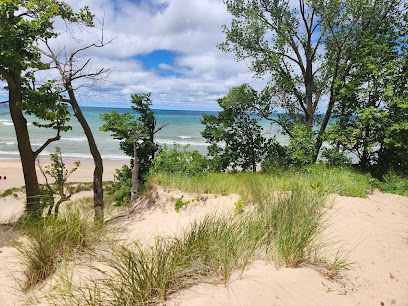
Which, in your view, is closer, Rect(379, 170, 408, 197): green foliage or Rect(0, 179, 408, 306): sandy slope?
Rect(0, 179, 408, 306): sandy slope

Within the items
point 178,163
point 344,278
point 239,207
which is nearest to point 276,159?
point 178,163

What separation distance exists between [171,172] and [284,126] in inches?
283

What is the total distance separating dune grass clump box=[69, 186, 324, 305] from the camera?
9.07 feet

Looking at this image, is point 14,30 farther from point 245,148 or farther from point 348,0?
point 348,0

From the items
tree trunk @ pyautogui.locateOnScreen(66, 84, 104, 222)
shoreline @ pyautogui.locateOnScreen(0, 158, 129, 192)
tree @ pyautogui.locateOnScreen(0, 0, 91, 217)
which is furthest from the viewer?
shoreline @ pyautogui.locateOnScreen(0, 158, 129, 192)

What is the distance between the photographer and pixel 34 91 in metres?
8.21

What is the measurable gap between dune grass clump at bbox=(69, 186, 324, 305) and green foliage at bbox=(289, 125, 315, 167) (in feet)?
23.1

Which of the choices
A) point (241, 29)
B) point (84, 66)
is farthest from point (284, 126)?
point (84, 66)

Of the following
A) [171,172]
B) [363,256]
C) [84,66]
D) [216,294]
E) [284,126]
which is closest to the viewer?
[216,294]

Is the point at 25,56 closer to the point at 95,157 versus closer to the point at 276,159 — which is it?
the point at 95,157

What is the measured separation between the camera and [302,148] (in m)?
11.6

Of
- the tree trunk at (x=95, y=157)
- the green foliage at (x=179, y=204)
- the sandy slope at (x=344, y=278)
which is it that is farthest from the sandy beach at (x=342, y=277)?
the green foliage at (x=179, y=204)

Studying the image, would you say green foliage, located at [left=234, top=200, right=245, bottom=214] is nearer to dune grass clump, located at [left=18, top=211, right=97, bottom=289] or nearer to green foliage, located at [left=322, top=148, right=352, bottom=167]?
dune grass clump, located at [left=18, top=211, right=97, bottom=289]

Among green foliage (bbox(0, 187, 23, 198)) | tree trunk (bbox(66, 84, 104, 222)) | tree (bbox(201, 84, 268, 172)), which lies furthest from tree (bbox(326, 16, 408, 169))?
green foliage (bbox(0, 187, 23, 198))
